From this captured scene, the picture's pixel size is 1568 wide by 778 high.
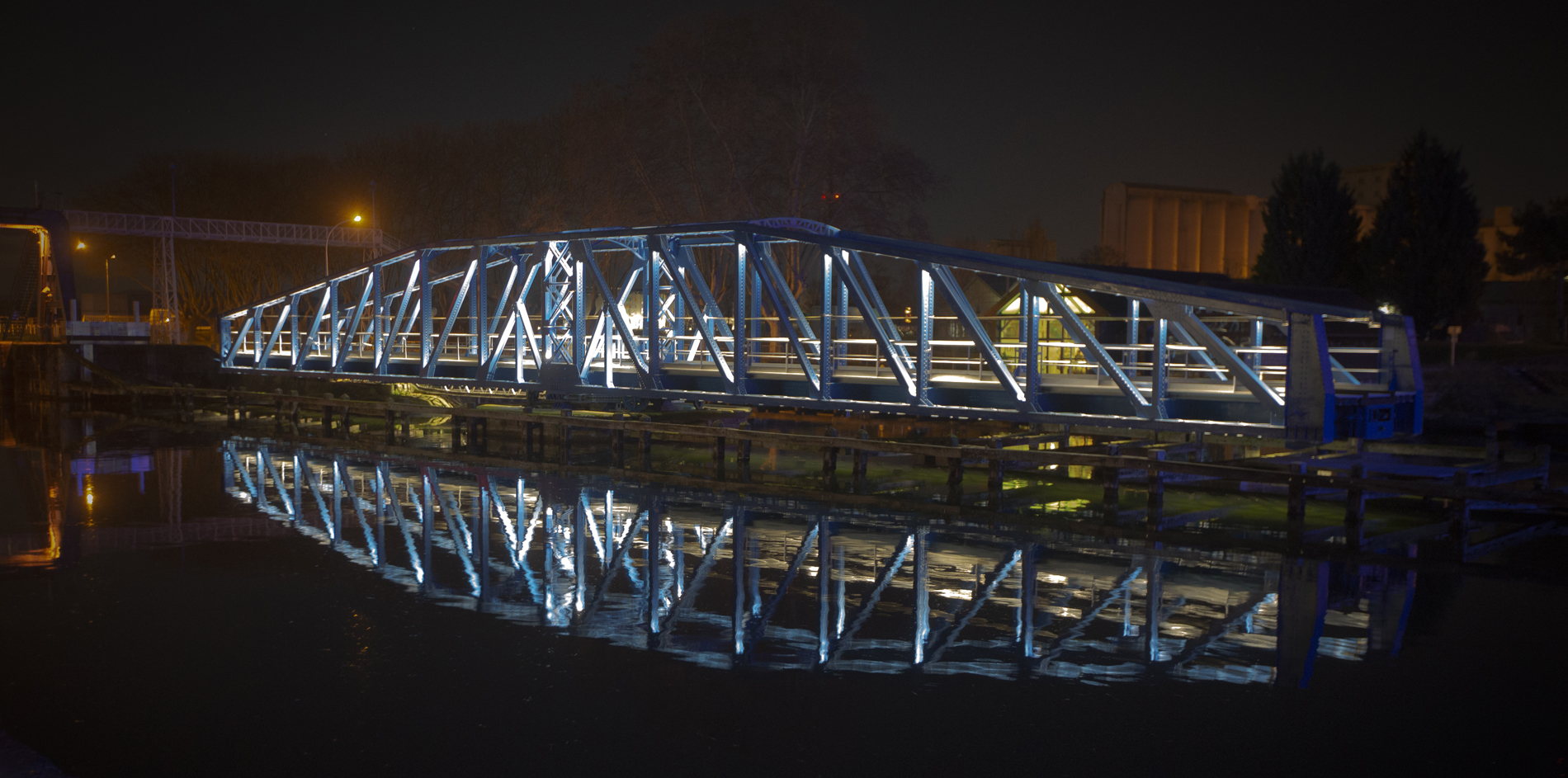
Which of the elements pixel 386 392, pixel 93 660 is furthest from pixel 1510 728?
pixel 386 392

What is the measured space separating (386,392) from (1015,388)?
3816 cm

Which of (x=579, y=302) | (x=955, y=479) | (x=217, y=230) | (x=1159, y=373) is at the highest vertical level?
(x=217, y=230)

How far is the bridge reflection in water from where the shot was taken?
11.9 metres

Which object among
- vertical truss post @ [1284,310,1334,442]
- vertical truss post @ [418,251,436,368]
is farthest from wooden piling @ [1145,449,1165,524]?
vertical truss post @ [418,251,436,368]

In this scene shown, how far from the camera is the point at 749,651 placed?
466 inches

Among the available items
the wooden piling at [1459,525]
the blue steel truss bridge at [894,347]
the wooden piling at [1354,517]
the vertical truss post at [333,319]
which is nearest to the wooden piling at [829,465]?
the blue steel truss bridge at [894,347]

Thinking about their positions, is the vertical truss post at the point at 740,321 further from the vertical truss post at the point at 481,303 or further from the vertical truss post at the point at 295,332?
the vertical truss post at the point at 295,332

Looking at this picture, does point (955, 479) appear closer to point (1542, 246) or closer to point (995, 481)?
point (995, 481)

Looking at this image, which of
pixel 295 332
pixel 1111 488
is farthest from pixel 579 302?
pixel 295 332

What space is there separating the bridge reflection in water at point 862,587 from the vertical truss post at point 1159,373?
2.24 m

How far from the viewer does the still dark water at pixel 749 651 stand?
30.3 ft

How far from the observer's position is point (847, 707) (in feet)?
33.2

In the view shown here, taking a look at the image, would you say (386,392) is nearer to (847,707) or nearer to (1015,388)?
(1015,388)

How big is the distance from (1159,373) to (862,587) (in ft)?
21.3
